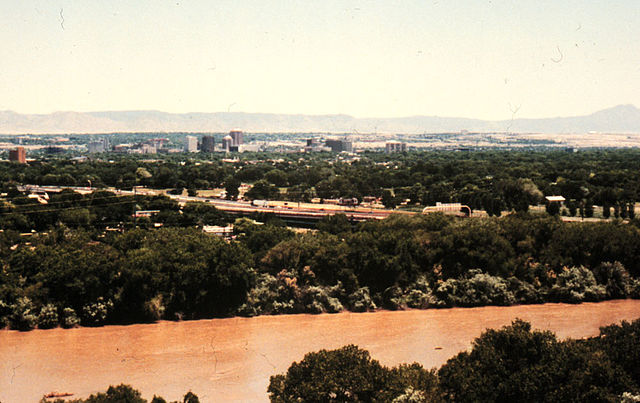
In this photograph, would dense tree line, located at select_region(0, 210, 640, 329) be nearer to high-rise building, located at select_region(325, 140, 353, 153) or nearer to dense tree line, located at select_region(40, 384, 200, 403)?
dense tree line, located at select_region(40, 384, 200, 403)

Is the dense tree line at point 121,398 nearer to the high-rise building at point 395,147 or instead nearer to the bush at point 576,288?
the bush at point 576,288

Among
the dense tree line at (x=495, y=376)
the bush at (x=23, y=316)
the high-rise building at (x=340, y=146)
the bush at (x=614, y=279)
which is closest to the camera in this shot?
the dense tree line at (x=495, y=376)

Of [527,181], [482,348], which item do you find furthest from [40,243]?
[527,181]

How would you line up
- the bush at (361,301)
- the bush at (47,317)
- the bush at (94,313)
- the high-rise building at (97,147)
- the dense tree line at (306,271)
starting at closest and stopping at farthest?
the bush at (47,317)
the bush at (94,313)
the dense tree line at (306,271)
the bush at (361,301)
the high-rise building at (97,147)

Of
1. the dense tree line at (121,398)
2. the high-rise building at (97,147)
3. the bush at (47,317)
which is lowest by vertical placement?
the high-rise building at (97,147)

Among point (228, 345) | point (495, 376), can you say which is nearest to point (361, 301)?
point (228, 345)

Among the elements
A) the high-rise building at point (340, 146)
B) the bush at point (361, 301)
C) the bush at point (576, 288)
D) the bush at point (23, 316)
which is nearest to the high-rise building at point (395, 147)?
the high-rise building at point (340, 146)

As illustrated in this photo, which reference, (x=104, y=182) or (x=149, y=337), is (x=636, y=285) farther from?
(x=104, y=182)
